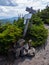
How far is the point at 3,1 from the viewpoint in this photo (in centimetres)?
1095

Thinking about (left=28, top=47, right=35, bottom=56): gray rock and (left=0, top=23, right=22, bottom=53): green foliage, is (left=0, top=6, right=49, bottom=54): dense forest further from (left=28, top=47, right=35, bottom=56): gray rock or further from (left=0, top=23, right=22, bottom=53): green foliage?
(left=28, top=47, right=35, bottom=56): gray rock

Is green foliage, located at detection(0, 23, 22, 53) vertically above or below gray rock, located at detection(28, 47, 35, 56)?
above

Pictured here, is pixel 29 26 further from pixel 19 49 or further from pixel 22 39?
pixel 19 49

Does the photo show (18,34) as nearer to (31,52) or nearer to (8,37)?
(8,37)

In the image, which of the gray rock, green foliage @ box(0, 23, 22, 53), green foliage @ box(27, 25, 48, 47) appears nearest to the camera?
green foliage @ box(0, 23, 22, 53)

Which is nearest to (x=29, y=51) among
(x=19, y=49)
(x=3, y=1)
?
(x=19, y=49)

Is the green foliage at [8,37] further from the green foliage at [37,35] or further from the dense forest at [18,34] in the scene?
the green foliage at [37,35]

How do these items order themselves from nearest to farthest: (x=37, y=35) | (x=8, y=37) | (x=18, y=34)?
(x=8, y=37) → (x=18, y=34) → (x=37, y=35)

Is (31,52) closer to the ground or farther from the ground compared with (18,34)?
closer to the ground

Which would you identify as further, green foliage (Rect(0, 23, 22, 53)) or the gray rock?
the gray rock

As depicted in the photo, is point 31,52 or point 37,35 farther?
point 37,35

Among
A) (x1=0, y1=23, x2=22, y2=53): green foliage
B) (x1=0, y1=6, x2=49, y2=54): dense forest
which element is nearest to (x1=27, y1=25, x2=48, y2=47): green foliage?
(x1=0, y1=6, x2=49, y2=54): dense forest

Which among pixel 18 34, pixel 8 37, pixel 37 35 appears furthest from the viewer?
pixel 37 35

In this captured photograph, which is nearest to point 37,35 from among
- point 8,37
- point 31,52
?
point 31,52
